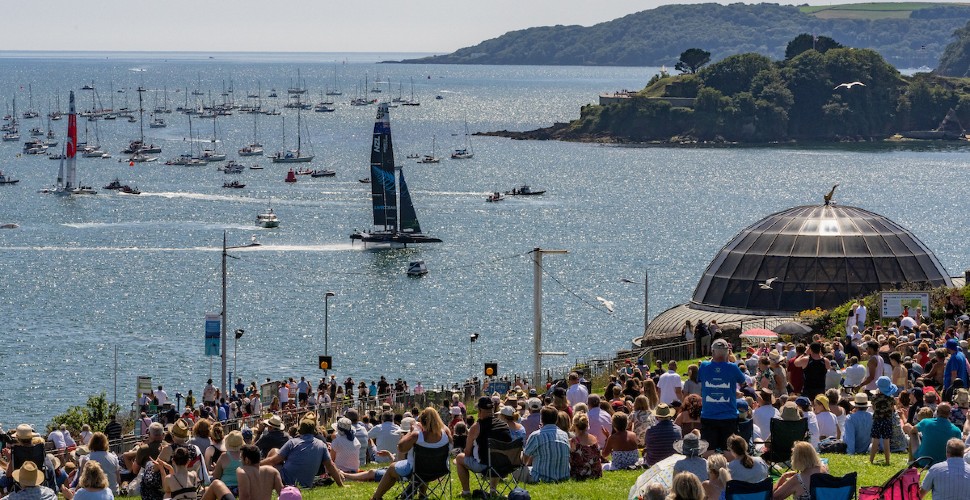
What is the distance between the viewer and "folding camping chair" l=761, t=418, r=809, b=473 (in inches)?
671

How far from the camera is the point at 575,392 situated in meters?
21.1

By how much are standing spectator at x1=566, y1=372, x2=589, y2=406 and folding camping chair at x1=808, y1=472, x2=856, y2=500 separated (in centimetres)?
725

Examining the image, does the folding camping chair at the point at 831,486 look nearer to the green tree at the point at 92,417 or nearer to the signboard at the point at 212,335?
the green tree at the point at 92,417

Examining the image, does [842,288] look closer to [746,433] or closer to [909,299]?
[909,299]

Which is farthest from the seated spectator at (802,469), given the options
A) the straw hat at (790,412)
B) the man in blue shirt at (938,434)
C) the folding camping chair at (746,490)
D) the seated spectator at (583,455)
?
the seated spectator at (583,455)

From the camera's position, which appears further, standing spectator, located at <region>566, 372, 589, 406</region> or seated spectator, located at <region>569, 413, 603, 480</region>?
standing spectator, located at <region>566, 372, 589, 406</region>

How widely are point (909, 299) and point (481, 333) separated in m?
44.1

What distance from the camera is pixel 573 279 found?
3799 inches

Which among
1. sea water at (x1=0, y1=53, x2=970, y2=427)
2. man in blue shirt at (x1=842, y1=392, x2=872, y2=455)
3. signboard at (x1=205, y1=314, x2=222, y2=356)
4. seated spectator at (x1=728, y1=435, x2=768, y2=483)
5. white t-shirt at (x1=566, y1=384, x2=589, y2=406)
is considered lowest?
sea water at (x1=0, y1=53, x2=970, y2=427)

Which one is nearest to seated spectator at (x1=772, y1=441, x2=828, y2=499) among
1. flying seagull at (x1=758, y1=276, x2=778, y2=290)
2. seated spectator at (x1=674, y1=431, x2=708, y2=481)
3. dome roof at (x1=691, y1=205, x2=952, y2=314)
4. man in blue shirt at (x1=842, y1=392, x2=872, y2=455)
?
seated spectator at (x1=674, y1=431, x2=708, y2=481)

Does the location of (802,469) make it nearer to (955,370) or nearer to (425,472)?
(425,472)

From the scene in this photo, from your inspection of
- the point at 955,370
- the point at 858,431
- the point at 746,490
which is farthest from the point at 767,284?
the point at 746,490

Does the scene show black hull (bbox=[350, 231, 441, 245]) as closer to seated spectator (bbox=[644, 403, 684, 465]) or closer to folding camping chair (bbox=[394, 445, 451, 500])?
seated spectator (bbox=[644, 403, 684, 465])

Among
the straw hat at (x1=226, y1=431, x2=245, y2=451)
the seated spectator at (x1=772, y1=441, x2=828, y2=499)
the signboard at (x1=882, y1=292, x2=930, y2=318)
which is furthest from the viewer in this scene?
the signboard at (x1=882, y1=292, x2=930, y2=318)
